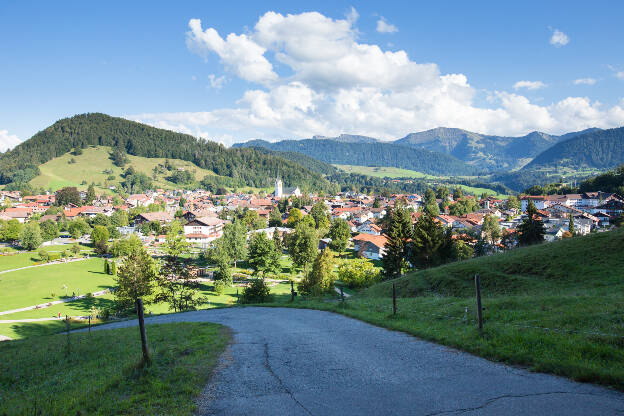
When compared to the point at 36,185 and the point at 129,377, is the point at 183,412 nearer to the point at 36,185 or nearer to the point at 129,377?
the point at 129,377

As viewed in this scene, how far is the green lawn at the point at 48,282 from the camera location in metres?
46.0

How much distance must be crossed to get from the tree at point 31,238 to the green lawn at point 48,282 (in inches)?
866

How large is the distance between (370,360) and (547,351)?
12.5 ft

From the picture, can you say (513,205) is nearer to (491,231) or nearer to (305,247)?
(491,231)

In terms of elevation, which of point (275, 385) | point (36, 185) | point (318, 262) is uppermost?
point (36, 185)

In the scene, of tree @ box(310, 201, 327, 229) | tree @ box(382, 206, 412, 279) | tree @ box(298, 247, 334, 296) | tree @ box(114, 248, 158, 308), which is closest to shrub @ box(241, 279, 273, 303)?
tree @ box(298, 247, 334, 296)

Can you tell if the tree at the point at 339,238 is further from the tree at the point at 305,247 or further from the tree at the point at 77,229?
the tree at the point at 77,229

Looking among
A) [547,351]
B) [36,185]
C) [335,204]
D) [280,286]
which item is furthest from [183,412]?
[36,185]

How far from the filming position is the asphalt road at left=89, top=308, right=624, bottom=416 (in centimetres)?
566

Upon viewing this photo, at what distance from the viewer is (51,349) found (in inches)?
577

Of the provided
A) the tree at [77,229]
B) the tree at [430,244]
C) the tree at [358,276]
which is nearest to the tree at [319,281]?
the tree at [358,276]

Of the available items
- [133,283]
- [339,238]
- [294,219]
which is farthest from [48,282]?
[294,219]

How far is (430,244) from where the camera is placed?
40625 millimetres

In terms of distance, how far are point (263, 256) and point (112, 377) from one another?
1905 inches
